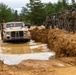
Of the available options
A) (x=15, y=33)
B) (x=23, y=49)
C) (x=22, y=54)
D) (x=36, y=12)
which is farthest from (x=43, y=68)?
(x=36, y=12)

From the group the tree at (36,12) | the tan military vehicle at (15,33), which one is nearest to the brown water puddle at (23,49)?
the tan military vehicle at (15,33)

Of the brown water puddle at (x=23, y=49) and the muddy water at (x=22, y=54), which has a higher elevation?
the muddy water at (x=22, y=54)

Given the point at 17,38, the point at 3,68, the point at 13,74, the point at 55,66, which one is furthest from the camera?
the point at 17,38

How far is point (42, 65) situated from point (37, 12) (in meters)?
60.0

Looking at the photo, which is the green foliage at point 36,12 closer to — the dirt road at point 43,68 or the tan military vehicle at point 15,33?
the tan military vehicle at point 15,33

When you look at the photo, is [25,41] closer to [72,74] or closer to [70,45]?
[70,45]

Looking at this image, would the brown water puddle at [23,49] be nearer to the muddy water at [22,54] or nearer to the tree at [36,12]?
the muddy water at [22,54]

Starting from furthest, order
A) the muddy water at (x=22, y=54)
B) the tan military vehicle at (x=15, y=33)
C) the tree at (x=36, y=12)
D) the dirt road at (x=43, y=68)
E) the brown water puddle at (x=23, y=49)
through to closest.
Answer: the tree at (x=36, y=12) < the tan military vehicle at (x=15, y=33) < the brown water puddle at (x=23, y=49) < the muddy water at (x=22, y=54) < the dirt road at (x=43, y=68)

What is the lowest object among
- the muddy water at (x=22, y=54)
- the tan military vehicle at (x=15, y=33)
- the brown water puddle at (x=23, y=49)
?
the brown water puddle at (x=23, y=49)

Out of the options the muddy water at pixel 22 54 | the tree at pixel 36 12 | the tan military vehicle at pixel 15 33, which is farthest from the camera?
the tree at pixel 36 12

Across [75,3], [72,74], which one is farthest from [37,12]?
[72,74]

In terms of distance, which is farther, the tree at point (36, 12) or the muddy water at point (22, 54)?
the tree at point (36, 12)

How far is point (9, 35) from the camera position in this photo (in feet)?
88.1

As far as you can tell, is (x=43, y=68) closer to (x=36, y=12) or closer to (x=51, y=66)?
(x=51, y=66)
